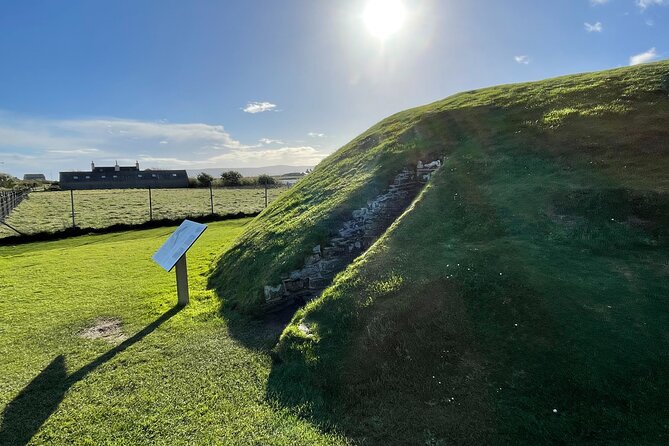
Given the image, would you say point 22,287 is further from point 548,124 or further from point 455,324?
point 548,124

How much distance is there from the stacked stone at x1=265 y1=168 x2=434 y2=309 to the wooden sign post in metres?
1.97

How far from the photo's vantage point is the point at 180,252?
7605 mm

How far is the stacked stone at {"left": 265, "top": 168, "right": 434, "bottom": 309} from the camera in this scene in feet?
24.3

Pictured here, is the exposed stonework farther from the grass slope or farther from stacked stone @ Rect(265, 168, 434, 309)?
the grass slope

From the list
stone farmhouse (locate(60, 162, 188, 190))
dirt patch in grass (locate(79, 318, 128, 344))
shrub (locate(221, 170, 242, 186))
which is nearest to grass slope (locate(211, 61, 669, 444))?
dirt patch in grass (locate(79, 318, 128, 344))

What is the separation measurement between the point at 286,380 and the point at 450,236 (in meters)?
3.87

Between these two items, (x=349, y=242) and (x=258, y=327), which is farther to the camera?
(x=349, y=242)

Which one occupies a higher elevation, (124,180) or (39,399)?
(124,180)

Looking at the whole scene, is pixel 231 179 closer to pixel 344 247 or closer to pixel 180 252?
A: pixel 180 252

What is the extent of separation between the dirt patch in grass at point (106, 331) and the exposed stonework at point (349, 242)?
287 cm

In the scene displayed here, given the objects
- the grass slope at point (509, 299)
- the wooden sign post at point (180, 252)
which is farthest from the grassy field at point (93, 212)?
the grass slope at point (509, 299)

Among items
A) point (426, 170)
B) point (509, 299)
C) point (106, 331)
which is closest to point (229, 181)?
point (426, 170)

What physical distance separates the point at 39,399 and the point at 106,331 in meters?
2.22

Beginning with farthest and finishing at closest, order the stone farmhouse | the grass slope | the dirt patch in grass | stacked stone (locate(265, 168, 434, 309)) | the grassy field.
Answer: the stone farmhouse → the grassy field → stacked stone (locate(265, 168, 434, 309)) → the dirt patch in grass → the grass slope
